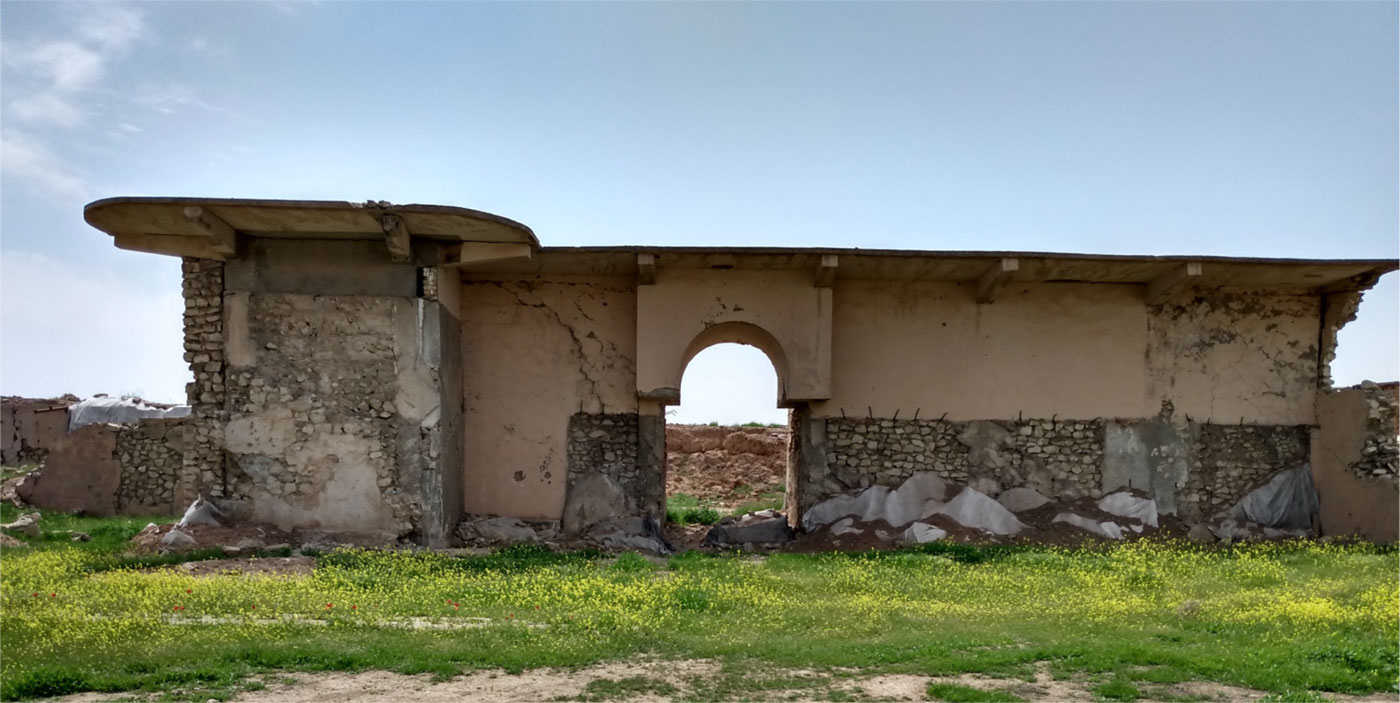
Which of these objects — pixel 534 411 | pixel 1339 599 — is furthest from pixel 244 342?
pixel 1339 599

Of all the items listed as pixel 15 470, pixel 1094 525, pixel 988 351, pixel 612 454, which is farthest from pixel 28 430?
pixel 1094 525

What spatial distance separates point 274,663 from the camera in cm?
584

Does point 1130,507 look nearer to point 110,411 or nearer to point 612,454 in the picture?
point 612,454

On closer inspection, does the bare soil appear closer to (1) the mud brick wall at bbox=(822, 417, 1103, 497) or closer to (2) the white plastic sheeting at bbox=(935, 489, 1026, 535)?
(2) the white plastic sheeting at bbox=(935, 489, 1026, 535)

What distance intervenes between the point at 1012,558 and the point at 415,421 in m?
7.73

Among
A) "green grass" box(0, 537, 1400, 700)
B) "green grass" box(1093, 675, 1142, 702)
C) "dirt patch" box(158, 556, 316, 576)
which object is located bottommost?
"dirt patch" box(158, 556, 316, 576)

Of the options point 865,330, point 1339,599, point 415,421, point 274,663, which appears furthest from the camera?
point 865,330

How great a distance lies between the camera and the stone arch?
13.6 m

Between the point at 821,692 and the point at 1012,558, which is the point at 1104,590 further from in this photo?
the point at 821,692

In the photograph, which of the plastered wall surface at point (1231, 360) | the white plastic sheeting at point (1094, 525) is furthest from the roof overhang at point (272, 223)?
the plastered wall surface at point (1231, 360)

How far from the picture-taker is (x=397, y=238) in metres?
11.3

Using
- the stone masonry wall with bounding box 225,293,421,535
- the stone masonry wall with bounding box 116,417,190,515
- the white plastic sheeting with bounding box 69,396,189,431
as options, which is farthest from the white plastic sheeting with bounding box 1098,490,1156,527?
the white plastic sheeting with bounding box 69,396,189,431

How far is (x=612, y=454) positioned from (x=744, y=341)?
10.3 ft

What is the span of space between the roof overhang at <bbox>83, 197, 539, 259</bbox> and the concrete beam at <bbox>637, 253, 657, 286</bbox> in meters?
1.49
